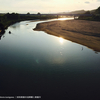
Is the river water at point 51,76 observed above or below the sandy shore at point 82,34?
below

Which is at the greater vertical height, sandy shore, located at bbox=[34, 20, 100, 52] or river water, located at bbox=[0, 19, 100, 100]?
sandy shore, located at bbox=[34, 20, 100, 52]

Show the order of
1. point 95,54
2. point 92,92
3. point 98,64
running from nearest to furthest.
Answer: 1. point 92,92
2. point 98,64
3. point 95,54

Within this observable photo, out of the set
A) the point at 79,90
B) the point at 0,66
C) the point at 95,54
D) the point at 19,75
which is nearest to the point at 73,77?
the point at 79,90

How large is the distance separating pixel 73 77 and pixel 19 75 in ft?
25.8

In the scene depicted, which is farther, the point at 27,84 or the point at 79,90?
the point at 27,84

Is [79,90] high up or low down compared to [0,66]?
down

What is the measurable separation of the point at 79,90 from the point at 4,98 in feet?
28.1

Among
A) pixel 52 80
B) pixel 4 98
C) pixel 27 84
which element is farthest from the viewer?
pixel 52 80

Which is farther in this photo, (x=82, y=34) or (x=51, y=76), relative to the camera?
(x=82, y=34)

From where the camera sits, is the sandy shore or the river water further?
the sandy shore

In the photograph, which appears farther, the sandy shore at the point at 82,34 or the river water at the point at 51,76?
the sandy shore at the point at 82,34

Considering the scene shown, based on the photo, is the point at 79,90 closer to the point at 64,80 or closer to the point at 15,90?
the point at 64,80

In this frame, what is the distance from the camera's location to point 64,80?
13.4 meters

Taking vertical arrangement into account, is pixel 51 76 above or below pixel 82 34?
below
